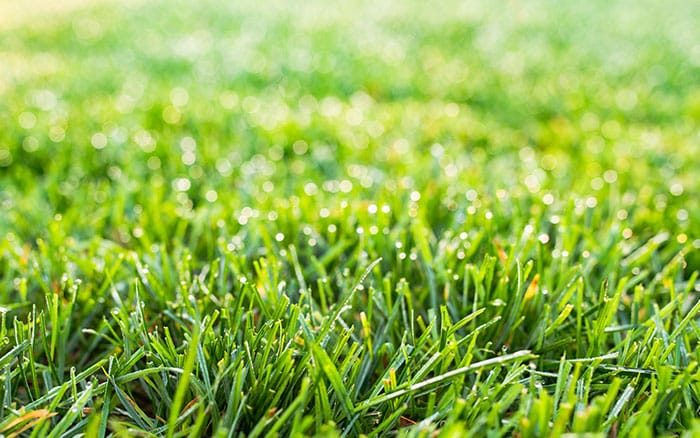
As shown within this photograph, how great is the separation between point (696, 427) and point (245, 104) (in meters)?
2.68

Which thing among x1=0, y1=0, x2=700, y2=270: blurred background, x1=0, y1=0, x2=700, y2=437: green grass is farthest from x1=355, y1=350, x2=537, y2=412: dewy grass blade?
x1=0, y1=0, x2=700, y2=270: blurred background

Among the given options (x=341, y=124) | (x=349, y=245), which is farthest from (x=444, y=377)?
(x=341, y=124)

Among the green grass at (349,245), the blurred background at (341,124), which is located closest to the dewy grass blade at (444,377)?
the green grass at (349,245)

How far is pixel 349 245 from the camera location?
5.01ft

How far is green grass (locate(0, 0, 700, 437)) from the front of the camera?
96cm

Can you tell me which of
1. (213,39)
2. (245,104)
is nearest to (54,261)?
(245,104)

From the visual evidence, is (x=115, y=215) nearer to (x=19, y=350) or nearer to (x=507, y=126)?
(x=19, y=350)

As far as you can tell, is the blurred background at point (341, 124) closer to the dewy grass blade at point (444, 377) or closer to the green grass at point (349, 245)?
the green grass at point (349, 245)

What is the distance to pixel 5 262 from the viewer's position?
1.53 metres

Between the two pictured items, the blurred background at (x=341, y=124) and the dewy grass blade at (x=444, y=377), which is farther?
the blurred background at (x=341, y=124)

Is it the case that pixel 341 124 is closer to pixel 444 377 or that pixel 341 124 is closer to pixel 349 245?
pixel 349 245

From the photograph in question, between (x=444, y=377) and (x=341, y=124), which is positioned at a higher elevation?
(x=341, y=124)

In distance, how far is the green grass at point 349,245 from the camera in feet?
3.15

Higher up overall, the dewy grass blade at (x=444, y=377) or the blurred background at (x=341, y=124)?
the blurred background at (x=341, y=124)
